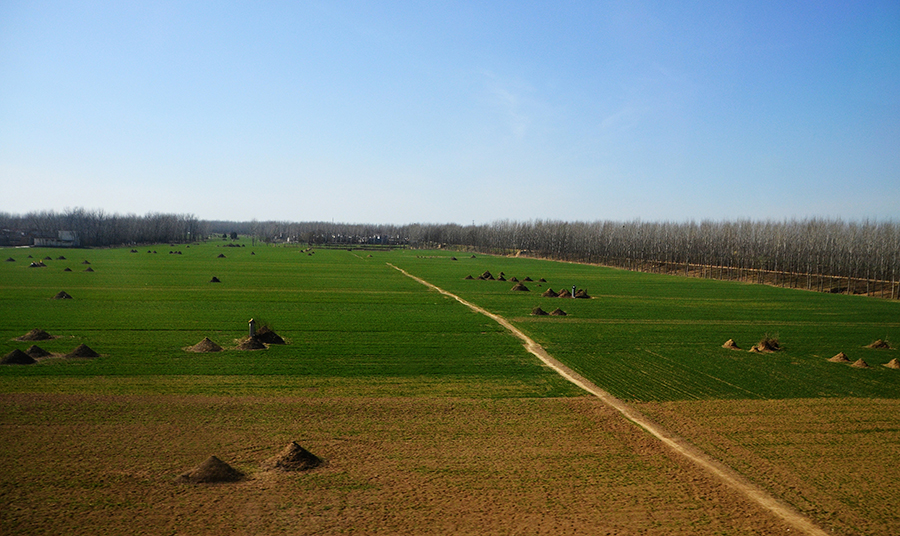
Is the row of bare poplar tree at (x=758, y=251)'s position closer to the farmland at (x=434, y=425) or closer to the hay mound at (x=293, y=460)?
the farmland at (x=434, y=425)

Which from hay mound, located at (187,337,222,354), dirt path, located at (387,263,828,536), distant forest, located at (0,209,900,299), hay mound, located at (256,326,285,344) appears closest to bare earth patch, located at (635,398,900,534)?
dirt path, located at (387,263,828,536)

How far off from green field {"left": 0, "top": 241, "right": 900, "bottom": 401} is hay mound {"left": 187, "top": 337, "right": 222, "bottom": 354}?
0.53m

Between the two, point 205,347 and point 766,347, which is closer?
point 205,347

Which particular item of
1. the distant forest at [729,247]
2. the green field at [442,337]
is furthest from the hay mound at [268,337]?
the distant forest at [729,247]

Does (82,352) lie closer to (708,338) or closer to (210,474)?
(210,474)

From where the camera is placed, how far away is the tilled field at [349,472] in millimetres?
9680

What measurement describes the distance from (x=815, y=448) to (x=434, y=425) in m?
8.32

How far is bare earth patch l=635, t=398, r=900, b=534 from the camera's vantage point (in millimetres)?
10648

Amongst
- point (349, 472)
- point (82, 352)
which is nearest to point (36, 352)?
point (82, 352)

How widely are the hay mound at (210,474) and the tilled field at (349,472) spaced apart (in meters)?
0.19

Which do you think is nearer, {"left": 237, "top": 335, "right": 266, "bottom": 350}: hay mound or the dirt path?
the dirt path

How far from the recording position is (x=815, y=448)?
543 inches

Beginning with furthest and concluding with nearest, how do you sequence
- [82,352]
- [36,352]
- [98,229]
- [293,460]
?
[98,229] < [82,352] < [36,352] < [293,460]

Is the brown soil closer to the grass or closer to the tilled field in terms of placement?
the tilled field
